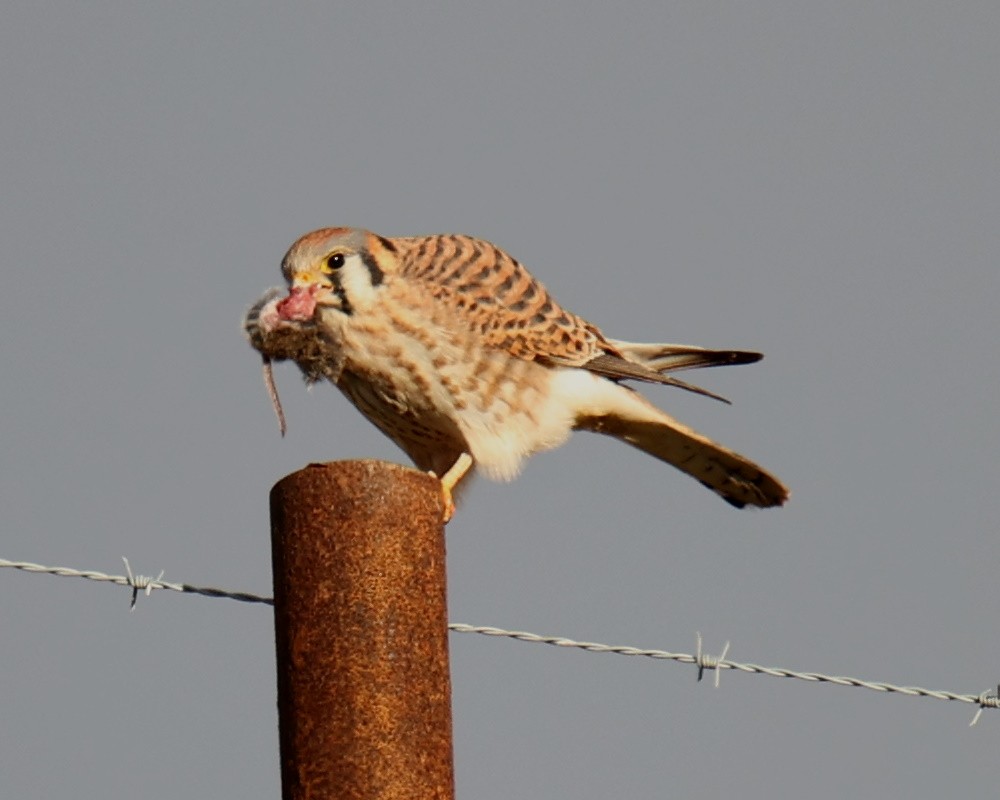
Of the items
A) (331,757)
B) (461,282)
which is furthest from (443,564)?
(461,282)

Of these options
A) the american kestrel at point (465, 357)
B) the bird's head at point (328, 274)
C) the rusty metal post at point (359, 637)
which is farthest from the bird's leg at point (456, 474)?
the rusty metal post at point (359, 637)

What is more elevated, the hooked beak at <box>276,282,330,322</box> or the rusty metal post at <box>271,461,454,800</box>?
the hooked beak at <box>276,282,330,322</box>

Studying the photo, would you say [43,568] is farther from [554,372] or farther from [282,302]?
[554,372]

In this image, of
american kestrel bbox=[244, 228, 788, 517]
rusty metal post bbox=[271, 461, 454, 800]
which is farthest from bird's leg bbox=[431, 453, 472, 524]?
rusty metal post bbox=[271, 461, 454, 800]

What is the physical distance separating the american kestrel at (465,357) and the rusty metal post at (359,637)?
5.40ft

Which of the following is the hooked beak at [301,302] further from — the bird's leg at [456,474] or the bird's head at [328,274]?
the bird's leg at [456,474]

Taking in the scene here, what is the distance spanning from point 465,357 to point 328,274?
1.23ft

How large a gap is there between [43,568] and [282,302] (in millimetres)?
1289

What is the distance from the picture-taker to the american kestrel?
13.3 ft

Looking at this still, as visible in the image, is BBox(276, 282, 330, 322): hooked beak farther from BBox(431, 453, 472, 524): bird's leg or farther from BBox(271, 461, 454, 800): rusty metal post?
BBox(271, 461, 454, 800): rusty metal post

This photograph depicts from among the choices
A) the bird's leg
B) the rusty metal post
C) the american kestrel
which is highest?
the american kestrel

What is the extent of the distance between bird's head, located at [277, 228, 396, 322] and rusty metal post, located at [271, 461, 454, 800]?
166cm

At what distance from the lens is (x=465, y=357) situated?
416 centimetres

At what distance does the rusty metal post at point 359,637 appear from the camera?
2.30 m
